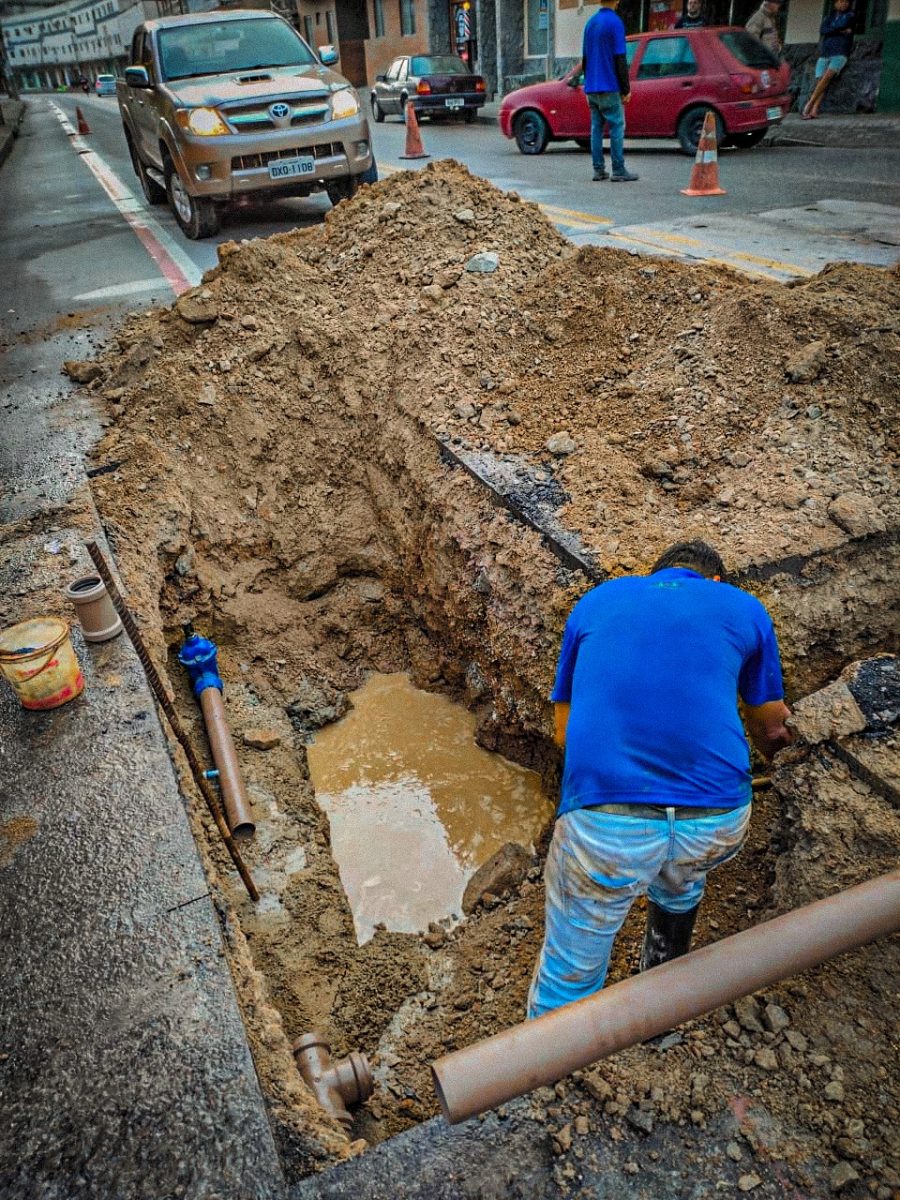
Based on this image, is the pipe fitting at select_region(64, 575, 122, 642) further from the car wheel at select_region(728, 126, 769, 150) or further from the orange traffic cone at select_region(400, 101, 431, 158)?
the orange traffic cone at select_region(400, 101, 431, 158)

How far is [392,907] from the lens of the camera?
3990 millimetres

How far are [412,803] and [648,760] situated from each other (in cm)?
237

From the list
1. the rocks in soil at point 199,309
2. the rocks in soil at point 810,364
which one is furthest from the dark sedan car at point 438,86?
the rocks in soil at point 810,364

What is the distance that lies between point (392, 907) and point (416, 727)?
1.21m

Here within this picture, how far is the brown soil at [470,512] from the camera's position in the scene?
2875 mm

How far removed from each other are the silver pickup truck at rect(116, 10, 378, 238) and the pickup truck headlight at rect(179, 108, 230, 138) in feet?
0.04

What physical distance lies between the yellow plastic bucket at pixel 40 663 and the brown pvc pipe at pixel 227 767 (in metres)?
0.73

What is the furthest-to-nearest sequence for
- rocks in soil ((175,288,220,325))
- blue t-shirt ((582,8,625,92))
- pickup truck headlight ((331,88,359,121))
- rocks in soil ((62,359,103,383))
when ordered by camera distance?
blue t-shirt ((582,8,625,92)) < pickup truck headlight ((331,88,359,121)) < rocks in soil ((62,359,103,383)) < rocks in soil ((175,288,220,325))

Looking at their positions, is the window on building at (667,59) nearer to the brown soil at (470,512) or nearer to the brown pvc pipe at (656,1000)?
the brown soil at (470,512)

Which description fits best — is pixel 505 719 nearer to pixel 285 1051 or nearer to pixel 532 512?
pixel 532 512

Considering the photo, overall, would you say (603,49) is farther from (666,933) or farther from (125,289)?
(666,933)

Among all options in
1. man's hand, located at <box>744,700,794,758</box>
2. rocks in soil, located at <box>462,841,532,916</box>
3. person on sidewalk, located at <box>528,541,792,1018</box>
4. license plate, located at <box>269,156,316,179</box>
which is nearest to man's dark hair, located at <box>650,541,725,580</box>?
person on sidewalk, located at <box>528,541,792,1018</box>

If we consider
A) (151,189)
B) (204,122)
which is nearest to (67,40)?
(151,189)

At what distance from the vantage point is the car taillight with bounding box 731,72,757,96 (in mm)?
12609
